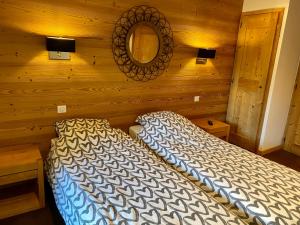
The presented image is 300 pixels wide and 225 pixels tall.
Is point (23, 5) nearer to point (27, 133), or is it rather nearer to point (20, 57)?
point (20, 57)

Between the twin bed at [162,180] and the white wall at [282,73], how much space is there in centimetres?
142

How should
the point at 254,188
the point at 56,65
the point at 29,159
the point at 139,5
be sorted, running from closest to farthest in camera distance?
the point at 254,188, the point at 29,159, the point at 56,65, the point at 139,5

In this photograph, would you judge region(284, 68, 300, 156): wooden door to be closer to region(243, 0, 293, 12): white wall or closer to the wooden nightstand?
region(243, 0, 293, 12): white wall

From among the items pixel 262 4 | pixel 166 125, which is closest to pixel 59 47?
pixel 166 125

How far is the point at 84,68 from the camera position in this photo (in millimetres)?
2596

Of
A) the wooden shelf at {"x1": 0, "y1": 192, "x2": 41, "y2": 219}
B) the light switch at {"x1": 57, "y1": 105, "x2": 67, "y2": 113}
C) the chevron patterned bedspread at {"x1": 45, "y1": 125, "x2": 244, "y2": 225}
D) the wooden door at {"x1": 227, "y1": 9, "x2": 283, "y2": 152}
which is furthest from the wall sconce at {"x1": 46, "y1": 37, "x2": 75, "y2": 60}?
the wooden door at {"x1": 227, "y1": 9, "x2": 283, "y2": 152}

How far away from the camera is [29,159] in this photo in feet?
7.00

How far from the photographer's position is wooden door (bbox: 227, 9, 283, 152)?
11.2ft

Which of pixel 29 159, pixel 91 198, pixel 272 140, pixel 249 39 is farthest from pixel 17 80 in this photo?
pixel 272 140

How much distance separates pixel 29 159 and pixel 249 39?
3.43 metres

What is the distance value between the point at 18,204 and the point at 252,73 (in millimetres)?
3513

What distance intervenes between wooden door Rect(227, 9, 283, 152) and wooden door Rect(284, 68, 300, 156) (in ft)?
2.06

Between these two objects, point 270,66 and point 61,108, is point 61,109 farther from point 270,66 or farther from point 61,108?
point 270,66

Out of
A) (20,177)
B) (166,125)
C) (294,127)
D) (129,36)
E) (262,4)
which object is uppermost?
(262,4)
